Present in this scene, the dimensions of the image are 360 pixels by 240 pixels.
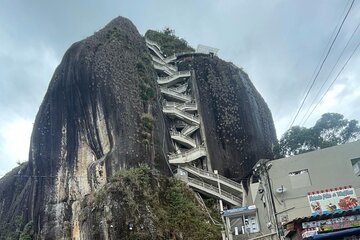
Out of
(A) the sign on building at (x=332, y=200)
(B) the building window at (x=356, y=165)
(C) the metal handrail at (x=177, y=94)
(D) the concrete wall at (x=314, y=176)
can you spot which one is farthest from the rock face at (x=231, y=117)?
(A) the sign on building at (x=332, y=200)

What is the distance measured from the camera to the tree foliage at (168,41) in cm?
4944

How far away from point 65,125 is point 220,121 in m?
16.8

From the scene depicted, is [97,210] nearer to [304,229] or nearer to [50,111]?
[50,111]

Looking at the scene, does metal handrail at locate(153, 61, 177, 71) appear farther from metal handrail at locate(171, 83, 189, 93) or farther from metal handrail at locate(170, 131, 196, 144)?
metal handrail at locate(170, 131, 196, 144)

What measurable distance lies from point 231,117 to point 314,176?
15.0 m

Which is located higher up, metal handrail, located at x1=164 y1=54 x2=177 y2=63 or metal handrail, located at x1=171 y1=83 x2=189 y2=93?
metal handrail, located at x1=164 y1=54 x2=177 y2=63

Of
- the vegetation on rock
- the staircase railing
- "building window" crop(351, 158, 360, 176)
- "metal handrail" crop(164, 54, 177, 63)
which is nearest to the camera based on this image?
the vegetation on rock

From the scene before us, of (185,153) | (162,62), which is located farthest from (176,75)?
(185,153)

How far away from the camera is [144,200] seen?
76.3 feet

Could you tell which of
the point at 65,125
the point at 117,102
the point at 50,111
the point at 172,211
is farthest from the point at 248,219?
the point at 50,111

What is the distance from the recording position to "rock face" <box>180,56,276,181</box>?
119 ft

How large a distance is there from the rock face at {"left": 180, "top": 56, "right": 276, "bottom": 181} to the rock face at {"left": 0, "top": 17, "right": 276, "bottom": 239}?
4.5 inches

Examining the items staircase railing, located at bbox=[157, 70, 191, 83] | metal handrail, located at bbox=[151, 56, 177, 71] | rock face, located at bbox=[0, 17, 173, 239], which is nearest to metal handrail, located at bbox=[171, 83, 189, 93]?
staircase railing, located at bbox=[157, 70, 191, 83]

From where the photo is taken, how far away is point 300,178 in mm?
25469
